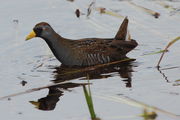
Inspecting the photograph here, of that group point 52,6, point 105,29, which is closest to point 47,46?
point 105,29

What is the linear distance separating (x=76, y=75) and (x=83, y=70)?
0.35 meters

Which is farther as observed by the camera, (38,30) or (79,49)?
(79,49)

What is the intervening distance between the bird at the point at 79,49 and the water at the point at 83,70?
0.84 ft

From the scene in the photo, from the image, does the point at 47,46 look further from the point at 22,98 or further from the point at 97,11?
the point at 22,98

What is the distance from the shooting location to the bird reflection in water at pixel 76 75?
877 centimetres

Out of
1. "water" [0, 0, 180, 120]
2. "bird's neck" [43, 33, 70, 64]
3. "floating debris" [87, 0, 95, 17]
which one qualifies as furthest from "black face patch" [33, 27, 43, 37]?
"floating debris" [87, 0, 95, 17]

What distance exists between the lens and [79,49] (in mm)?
10945

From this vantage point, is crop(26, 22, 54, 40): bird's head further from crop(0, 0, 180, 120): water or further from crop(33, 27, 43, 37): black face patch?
crop(0, 0, 180, 120): water

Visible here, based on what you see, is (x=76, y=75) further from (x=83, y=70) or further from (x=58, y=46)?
(x=58, y=46)

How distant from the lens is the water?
325 inches

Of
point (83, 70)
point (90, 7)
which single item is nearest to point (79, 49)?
point (83, 70)

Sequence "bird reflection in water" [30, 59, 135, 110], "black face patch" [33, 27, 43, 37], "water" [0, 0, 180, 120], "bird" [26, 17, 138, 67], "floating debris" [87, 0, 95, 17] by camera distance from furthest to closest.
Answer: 1. "floating debris" [87, 0, 95, 17]
2. "bird" [26, 17, 138, 67]
3. "black face patch" [33, 27, 43, 37]
4. "bird reflection in water" [30, 59, 135, 110]
5. "water" [0, 0, 180, 120]

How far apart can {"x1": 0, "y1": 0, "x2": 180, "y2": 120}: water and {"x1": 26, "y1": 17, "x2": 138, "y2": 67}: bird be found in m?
0.26

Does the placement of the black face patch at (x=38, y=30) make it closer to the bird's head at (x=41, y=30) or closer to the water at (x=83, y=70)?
the bird's head at (x=41, y=30)
